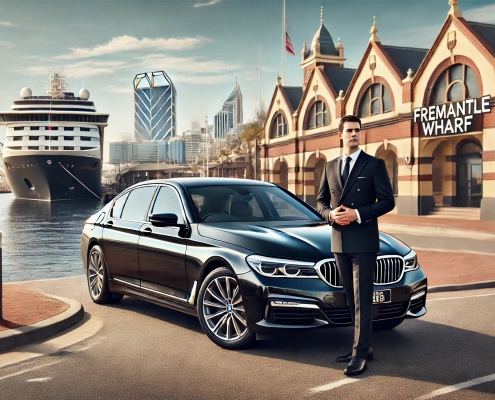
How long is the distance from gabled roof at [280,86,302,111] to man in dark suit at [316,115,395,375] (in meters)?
45.3

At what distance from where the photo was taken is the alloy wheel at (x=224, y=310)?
6.00 meters

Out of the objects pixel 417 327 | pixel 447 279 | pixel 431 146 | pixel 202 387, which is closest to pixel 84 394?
pixel 202 387

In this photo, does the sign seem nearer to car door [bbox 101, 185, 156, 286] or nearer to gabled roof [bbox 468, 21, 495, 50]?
gabled roof [bbox 468, 21, 495, 50]

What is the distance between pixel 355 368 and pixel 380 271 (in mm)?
1005

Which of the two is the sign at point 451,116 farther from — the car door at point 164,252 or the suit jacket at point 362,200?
the suit jacket at point 362,200

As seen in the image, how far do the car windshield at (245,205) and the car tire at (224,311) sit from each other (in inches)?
34.5

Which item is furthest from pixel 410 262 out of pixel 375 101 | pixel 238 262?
pixel 375 101

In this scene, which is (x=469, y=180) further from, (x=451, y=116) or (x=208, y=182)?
(x=208, y=182)

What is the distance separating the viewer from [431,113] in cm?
3200

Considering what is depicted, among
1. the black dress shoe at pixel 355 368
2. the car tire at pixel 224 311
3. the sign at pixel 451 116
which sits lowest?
the black dress shoe at pixel 355 368

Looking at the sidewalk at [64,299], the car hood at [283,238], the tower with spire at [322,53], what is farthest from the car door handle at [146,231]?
the tower with spire at [322,53]

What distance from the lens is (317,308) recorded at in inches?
220

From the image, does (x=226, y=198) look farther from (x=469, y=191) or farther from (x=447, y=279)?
(x=469, y=191)

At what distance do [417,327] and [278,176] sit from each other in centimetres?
4709
